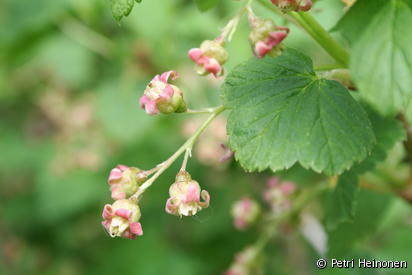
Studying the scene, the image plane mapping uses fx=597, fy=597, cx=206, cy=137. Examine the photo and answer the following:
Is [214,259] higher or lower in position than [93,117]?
lower

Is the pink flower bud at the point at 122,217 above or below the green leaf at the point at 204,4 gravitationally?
below

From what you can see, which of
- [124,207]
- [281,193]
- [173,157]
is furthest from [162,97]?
[281,193]

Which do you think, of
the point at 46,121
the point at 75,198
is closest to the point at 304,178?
the point at 75,198

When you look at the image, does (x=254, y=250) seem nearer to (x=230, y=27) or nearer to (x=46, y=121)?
(x=230, y=27)

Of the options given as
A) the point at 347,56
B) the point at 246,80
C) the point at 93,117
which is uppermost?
the point at 246,80

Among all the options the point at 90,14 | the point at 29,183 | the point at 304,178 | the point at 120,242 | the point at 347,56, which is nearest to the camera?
the point at 347,56

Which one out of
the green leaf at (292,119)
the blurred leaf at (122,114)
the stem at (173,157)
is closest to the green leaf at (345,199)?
the green leaf at (292,119)

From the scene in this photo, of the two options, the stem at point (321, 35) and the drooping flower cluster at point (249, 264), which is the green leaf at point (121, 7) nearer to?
the stem at point (321, 35)
